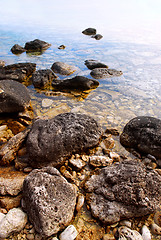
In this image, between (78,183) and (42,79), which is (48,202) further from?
(42,79)

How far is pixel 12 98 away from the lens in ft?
14.9

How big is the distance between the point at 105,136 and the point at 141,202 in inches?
73.9

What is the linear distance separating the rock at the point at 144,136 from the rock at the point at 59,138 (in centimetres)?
72

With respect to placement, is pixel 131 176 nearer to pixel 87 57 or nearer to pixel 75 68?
pixel 75 68

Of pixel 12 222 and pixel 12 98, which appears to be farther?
pixel 12 98

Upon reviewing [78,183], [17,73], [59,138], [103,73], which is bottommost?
[78,183]

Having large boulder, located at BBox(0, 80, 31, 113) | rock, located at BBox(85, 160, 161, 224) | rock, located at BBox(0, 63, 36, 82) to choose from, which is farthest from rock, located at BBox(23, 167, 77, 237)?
rock, located at BBox(0, 63, 36, 82)

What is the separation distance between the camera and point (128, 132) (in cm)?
375

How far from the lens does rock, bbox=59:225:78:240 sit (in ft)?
6.45

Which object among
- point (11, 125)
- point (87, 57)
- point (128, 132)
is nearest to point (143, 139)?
point (128, 132)

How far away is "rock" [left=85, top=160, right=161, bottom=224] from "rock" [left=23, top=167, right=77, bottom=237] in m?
0.40

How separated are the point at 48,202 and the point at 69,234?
0.45 meters

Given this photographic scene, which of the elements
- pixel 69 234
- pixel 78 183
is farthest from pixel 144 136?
pixel 69 234

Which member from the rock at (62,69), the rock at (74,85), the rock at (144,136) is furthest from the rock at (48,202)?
the rock at (62,69)
